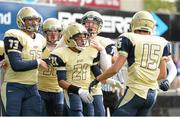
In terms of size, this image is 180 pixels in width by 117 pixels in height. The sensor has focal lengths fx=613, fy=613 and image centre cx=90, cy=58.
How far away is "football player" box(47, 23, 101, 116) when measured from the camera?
6.97 metres

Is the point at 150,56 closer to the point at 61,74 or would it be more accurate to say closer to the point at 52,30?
the point at 61,74

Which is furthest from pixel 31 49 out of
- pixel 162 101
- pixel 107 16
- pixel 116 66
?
pixel 107 16

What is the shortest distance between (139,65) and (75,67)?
854 mm

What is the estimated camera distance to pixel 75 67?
23.1 ft

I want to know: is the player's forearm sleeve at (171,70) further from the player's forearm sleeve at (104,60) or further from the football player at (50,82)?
the football player at (50,82)

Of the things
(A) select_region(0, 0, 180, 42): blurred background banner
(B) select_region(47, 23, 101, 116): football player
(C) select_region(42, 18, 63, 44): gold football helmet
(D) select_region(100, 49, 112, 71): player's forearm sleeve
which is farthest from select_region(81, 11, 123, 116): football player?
(A) select_region(0, 0, 180, 42): blurred background banner

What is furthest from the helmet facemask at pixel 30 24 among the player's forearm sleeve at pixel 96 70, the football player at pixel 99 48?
the player's forearm sleeve at pixel 96 70

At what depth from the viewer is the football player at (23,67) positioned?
23.4ft

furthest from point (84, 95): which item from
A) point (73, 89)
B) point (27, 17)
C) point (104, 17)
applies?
point (104, 17)

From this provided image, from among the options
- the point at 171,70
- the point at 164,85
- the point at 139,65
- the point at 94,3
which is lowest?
the point at 164,85

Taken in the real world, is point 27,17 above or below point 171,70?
above

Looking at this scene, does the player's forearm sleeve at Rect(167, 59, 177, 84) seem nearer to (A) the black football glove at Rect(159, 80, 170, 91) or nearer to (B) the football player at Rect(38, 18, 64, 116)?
(A) the black football glove at Rect(159, 80, 170, 91)

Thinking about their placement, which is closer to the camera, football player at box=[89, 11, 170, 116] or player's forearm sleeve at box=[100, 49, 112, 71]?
football player at box=[89, 11, 170, 116]

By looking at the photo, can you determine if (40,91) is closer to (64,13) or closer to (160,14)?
(64,13)
